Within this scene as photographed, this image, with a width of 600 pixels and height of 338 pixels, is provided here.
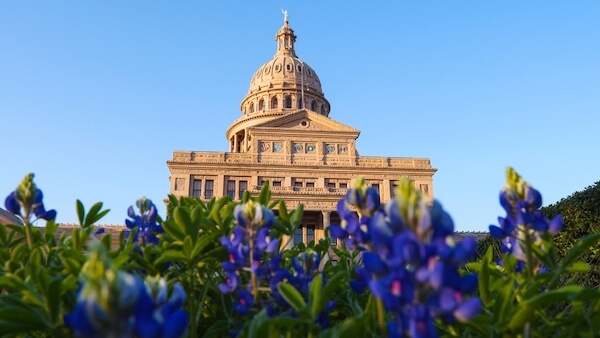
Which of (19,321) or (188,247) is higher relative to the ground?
(188,247)

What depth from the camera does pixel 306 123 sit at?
50562 millimetres

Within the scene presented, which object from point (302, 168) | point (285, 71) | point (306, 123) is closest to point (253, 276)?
point (302, 168)

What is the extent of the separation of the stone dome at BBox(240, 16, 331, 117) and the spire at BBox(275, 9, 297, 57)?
1895mm

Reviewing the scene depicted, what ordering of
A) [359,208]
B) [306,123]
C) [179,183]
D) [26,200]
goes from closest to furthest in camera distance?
1. [359,208]
2. [26,200]
3. [179,183]
4. [306,123]

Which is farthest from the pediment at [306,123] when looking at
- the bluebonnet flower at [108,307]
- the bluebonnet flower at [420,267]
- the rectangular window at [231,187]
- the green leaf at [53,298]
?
the bluebonnet flower at [108,307]

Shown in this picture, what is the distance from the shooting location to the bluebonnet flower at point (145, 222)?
2.91 meters

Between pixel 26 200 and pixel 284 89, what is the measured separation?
234 feet

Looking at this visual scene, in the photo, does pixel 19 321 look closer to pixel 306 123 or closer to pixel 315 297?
pixel 315 297

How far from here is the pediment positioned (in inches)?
1949

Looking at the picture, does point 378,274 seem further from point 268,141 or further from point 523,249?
point 268,141

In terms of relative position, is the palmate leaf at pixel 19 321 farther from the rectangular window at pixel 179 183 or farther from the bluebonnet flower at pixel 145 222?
the rectangular window at pixel 179 183

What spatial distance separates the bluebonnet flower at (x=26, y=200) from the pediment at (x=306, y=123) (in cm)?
4683

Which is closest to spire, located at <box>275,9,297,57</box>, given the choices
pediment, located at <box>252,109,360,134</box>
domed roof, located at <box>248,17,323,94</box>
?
domed roof, located at <box>248,17,323,94</box>

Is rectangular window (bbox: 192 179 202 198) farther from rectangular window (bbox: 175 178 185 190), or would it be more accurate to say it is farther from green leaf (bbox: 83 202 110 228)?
green leaf (bbox: 83 202 110 228)
